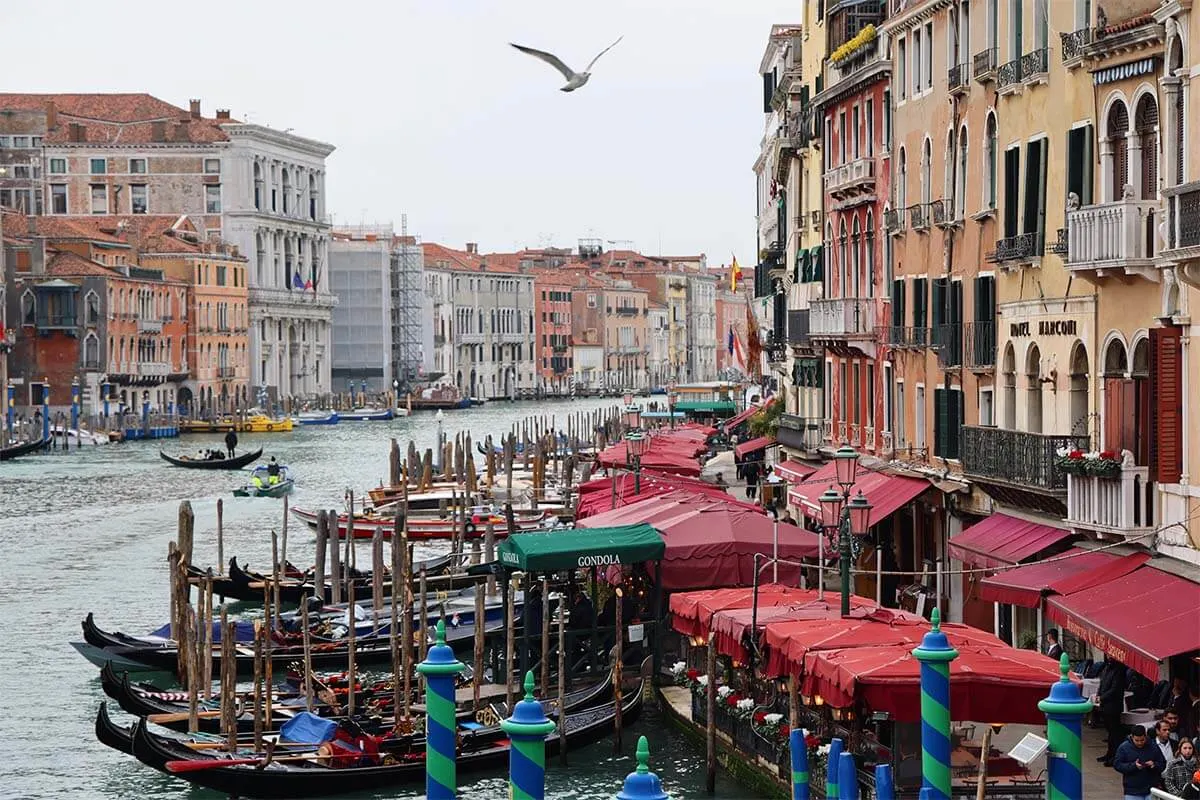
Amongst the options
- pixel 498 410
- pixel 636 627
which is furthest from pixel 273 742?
pixel 498 410

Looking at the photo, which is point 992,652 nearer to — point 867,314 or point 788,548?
point 788,548

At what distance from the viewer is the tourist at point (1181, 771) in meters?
10.1

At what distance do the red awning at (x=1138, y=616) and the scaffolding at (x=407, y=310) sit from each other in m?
79.6

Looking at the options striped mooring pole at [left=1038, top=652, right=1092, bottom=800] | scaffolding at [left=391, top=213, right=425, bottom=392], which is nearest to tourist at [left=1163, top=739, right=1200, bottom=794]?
striped mooring pole at [left=1038, top=652, right=1092, bottom=800]

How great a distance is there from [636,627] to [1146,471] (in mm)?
4537

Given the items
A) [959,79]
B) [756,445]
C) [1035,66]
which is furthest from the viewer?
[756,445]

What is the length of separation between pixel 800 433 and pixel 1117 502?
13055 mm

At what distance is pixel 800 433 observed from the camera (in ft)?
85.0

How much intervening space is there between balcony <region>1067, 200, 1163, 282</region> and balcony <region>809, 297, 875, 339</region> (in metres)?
8.10

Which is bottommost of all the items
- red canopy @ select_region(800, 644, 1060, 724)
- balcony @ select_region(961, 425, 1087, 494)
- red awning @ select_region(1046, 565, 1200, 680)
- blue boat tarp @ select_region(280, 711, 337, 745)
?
blue boat tarp @ select_region(280, 711, 337, 745)

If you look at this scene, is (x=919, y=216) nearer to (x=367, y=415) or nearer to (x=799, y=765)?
(x=799, y=765)

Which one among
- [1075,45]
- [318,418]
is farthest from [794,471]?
[318,418]

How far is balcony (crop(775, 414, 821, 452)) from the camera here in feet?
83.0

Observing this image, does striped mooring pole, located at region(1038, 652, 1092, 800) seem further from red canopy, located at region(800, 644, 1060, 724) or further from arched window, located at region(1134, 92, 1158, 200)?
arched window, located at region(1134, 92, 1158, 200)
